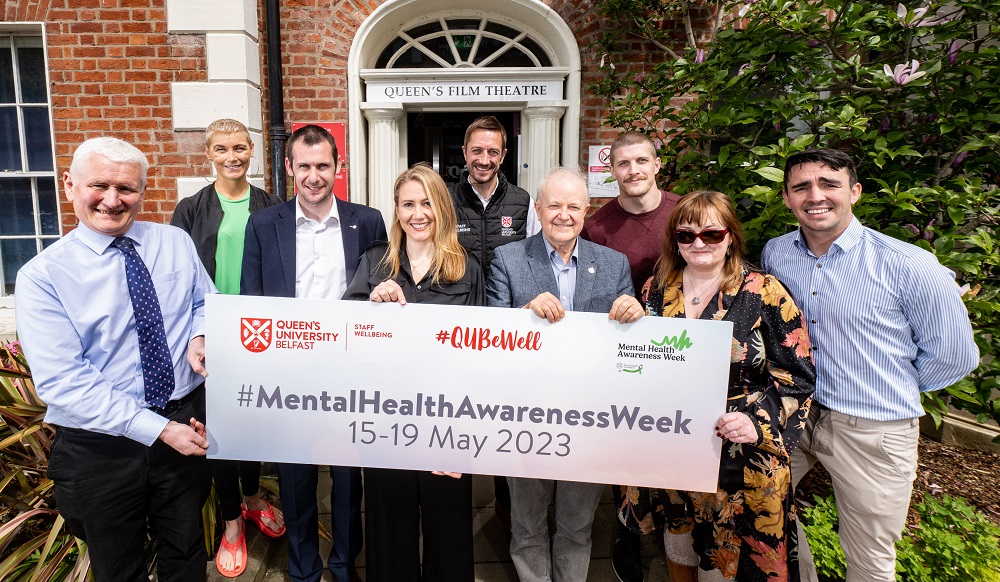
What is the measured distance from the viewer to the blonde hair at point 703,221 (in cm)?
198

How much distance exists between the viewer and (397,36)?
5211 mm

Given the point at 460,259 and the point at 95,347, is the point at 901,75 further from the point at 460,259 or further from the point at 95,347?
the point at 95,347

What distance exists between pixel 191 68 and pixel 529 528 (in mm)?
4775

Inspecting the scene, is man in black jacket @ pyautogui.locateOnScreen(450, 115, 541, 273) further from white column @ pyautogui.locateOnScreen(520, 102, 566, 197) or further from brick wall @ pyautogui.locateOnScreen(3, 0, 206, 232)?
brick wall @ pyautogui.locateOnScreen(3, 0, 206, 232)

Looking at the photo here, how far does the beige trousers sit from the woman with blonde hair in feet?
4.89

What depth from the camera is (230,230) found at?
2.83 metres

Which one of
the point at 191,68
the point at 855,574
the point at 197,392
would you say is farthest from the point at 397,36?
the point at 855,574

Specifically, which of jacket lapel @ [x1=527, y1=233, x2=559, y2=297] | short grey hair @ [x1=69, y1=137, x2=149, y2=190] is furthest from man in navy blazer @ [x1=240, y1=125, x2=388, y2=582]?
jacket lapel @ [x1=527, y1=233, x2=559, y2=297]

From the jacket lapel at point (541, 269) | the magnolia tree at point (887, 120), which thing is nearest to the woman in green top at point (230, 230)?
the jacket lapel at point (541, 269)

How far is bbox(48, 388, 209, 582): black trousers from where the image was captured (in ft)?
5.95

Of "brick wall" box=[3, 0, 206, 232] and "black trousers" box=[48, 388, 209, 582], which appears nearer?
"black trousers" box=[48, 388, 209, 582]

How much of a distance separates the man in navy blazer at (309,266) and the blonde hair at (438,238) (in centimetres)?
37

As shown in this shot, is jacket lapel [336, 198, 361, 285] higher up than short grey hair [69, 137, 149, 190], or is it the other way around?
short grey hair [69, 137, 149, 190]

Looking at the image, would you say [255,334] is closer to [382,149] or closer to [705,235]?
[705,235]
